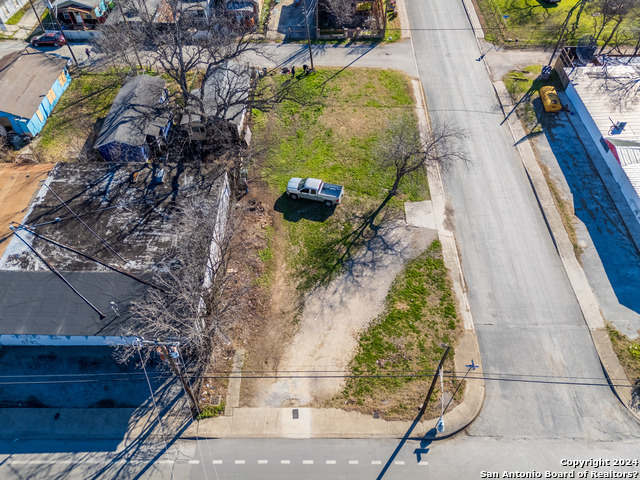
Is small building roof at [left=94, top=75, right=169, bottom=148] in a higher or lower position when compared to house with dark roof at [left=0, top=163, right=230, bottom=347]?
higher

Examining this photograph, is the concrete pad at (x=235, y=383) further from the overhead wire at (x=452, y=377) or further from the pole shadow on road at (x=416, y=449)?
the pole shadow on road at (x=416, y=449)

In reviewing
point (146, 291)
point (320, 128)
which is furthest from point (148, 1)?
point (146, 291)

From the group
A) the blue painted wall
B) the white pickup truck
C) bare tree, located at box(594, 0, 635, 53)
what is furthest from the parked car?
bare tree, located at box(594, 0, 635, 53)

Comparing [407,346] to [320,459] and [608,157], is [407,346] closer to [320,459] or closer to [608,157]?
[320,459]

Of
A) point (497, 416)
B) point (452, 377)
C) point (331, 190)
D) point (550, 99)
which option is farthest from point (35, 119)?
point (550, 99)

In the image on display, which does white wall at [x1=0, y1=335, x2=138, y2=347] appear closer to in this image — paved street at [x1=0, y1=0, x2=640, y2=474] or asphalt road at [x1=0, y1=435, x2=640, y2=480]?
paved street at [x1=0, y1=0, x2=640, y2=474]
